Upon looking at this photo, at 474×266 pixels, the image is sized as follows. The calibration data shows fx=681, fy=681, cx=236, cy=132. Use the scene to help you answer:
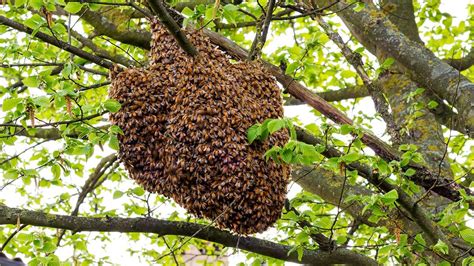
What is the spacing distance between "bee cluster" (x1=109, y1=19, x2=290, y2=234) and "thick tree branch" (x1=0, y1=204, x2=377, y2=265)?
53 centimetres

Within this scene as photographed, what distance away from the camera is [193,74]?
3.30 m

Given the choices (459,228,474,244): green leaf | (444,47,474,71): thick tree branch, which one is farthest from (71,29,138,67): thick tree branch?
(444,47,474,71): thick tree branch

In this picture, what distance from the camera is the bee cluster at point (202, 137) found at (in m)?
3.10

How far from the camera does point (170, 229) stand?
4.02 m

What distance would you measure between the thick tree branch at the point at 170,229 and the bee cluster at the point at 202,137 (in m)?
0.53

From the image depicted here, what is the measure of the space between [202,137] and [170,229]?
42.6 inches

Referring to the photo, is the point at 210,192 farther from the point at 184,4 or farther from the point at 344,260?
the point at 184,4

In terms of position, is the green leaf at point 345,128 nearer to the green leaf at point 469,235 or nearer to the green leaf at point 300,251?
the green leaf at point 469,235

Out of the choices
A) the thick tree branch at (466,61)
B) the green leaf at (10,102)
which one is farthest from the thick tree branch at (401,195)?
the thick tree branch at (466,61)

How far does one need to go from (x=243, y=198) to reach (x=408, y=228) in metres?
2.48

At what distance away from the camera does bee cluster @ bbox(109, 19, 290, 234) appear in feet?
10.2

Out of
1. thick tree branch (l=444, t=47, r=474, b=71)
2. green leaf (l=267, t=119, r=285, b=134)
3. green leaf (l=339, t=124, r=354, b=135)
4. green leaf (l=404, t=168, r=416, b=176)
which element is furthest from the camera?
thick tree branch (l=444, t=47, r=474, b=71)

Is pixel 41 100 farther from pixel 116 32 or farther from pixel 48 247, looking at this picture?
pixel 116 32

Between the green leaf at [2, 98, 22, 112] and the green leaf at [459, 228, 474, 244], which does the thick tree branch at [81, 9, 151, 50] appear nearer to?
the green leaf at [2, 98, 22, 112]
